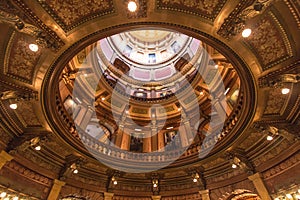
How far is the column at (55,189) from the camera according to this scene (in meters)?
10.6

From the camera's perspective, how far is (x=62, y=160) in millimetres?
11273

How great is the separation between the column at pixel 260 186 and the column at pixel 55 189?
954cm

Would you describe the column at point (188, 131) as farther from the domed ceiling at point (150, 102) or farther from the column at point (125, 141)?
the column at point (125, 141)

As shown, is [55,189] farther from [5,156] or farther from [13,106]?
[13,106]

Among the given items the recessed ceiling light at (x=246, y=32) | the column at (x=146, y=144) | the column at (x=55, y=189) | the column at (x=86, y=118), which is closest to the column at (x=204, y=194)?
the column at (x=146, y=144)

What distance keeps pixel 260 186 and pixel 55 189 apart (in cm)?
1000

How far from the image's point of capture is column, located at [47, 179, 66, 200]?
10.6 m

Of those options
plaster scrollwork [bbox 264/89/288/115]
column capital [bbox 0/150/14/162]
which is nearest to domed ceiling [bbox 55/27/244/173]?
plaster scrollwork [bbox 264/89/288/115]

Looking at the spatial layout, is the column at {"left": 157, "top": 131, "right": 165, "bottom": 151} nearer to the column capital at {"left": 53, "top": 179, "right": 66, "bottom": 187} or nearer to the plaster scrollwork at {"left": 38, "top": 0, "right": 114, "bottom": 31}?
the column capital at {"left": 53, "top": 179, "right": 66, "bottom": 187}

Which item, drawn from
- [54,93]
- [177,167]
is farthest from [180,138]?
[54,93]

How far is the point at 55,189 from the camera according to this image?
424 inches

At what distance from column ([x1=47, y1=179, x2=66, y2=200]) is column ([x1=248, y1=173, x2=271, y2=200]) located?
31.3ft

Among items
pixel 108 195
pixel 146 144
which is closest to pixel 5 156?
pixel 108 195

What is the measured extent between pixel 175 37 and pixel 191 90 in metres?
9.08
